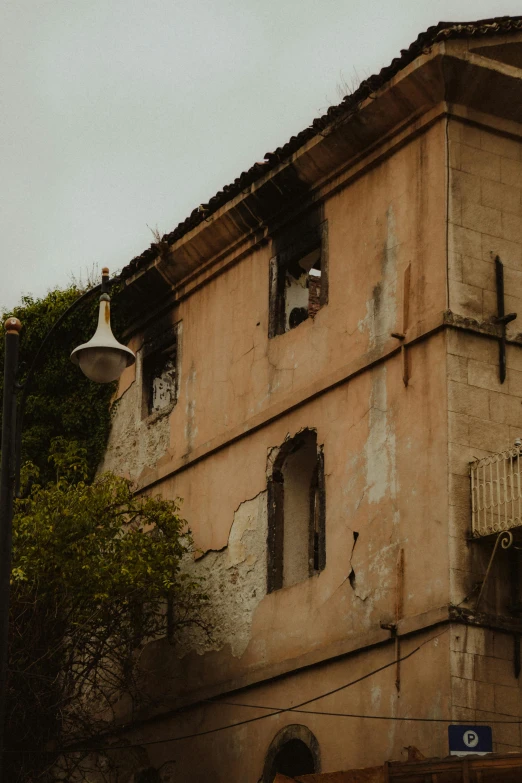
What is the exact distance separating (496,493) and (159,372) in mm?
8537

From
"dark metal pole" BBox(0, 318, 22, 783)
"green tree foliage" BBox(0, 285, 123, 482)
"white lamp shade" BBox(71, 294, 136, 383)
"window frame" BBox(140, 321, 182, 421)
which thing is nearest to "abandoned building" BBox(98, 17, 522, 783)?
"window frame" BBox(140, 321, 182, 421)

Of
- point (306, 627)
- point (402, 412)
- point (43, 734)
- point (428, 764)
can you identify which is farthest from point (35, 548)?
point (428, 764)

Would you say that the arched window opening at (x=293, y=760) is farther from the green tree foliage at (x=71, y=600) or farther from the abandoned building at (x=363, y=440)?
the green tree foliage at (x=71, y=600)

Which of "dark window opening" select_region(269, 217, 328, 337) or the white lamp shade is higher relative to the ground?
"dark window opening" select_region(269, 217, 328, 337)

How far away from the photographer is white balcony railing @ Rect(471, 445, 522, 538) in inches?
596

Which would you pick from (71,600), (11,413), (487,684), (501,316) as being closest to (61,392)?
(71,600)

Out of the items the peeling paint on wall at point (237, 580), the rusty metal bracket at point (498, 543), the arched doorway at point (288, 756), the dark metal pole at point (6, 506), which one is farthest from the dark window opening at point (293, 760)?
the dark metal pole at point (6, 506)

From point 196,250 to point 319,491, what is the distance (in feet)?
16.7

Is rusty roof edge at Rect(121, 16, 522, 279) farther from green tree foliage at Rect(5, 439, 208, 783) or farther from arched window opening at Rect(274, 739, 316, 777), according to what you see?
arched window opening at Rect(274, 739, 316, 777)

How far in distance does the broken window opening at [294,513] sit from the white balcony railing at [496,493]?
9.94ft

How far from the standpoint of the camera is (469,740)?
545 inches

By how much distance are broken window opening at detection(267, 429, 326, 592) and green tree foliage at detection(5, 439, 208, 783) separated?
133cm

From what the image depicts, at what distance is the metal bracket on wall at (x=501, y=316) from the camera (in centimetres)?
1662

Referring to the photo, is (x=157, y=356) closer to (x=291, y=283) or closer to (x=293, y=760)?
(x=291, y=283)
